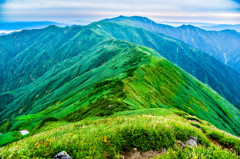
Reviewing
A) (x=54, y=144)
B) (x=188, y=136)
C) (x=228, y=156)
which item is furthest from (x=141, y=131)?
(x=54, y=144)

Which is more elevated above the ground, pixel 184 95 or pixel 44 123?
pixel 184 95

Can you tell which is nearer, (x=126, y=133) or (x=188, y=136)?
(x=126, y=133)

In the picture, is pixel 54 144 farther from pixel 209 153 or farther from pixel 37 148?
pixel 209 153

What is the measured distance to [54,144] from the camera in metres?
9.05

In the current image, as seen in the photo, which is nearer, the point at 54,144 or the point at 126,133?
the point at 54,144

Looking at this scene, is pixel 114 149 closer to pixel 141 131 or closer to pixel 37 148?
pixel 141 131

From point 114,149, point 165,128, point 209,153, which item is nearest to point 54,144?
point 114,149

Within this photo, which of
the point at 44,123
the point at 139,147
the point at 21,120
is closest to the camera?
the point at 139,147

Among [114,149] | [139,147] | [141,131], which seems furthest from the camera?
[141,131]

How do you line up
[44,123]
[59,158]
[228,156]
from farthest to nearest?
[44,123], [59,158], [228,156]

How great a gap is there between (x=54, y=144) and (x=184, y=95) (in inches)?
4055

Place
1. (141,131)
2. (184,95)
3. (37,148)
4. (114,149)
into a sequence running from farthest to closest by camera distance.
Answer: (184,95), (141,131), (114,149), (37,148)

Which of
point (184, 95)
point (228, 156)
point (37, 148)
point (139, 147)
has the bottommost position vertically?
point (228, 156)

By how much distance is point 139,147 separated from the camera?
404 inches
